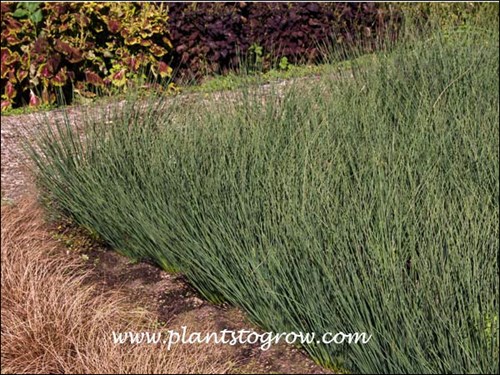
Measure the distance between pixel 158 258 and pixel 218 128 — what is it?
30.3 inches

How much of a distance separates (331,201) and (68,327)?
113cm

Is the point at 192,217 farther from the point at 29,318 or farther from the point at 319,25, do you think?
the point at 319,25

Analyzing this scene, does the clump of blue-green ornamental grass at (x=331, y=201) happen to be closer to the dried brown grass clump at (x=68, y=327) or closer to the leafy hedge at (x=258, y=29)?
the dried brown grass clump at (x=68, y=327)

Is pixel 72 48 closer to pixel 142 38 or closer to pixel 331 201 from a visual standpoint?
pixel 142 38

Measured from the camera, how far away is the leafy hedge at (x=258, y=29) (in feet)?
24.1

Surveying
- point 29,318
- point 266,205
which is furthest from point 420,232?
point 29,318

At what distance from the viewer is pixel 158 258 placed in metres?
3.88

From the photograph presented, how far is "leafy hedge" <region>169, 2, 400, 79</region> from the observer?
7355mm

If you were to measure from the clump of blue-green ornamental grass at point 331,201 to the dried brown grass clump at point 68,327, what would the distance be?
1.01 ft

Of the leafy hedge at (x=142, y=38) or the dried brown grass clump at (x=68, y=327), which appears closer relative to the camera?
the dried brown grass clump at (x=68, y=327)

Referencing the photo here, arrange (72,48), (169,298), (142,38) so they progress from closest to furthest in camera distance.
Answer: (169,298) < (72,48) < (142,38)

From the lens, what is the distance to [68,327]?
3.35 meters

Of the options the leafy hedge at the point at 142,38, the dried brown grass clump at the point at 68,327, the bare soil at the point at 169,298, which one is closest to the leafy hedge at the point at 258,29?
the leafy hedge at the point at 142,38

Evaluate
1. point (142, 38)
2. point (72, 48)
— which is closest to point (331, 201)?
point (72, 48)
